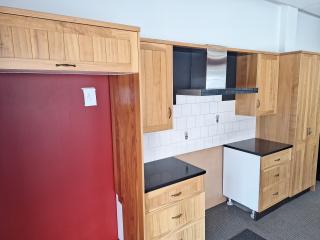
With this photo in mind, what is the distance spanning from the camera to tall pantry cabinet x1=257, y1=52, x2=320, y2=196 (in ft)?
9.02

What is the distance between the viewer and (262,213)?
2.66 m

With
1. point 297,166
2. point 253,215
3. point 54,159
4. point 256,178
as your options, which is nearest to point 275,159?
point 256,178

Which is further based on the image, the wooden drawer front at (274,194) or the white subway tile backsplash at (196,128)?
the wooden drawer front at (274,194)

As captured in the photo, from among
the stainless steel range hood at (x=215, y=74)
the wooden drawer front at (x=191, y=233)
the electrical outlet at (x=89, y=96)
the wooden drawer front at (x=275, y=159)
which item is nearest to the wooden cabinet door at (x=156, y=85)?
the stainless steel range hood at (x=215, y=74)

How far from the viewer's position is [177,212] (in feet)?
6.15

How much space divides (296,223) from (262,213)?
364 millimetres

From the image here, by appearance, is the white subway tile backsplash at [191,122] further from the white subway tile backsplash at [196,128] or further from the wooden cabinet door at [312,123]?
the wooden cabinet door at [312,123]

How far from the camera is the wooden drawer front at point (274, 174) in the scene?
100 inches

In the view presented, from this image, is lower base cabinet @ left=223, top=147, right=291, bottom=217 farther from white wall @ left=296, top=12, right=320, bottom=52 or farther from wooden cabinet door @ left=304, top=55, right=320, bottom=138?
white wall @ left=296, top=12, right=320, bottom=52

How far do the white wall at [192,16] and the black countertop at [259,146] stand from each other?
4.13 ft

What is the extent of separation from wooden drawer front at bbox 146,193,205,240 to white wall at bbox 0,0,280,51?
1.57 meters

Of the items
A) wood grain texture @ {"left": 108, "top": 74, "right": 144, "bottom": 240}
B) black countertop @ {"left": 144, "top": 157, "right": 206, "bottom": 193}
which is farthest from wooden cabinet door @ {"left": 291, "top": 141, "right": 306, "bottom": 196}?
wood grain texture @ {"left": 108, "top": 74, "right": 144, "bottom": 240}

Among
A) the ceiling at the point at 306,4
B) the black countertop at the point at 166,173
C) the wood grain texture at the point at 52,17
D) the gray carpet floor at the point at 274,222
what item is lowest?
the gray carpet floor at the point at 274,222

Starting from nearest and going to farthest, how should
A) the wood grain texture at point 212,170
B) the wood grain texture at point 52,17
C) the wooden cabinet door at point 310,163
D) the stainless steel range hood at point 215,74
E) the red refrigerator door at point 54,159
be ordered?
the wood grain texture at point 52,17, the red refrigerator door at point 54,159, the stainless steel range hood at point 215,74, the wood grain texture at point 212,170, the wooden cabinet door at point 310,163
